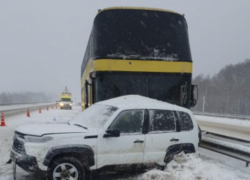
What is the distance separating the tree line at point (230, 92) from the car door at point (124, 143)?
186 ft

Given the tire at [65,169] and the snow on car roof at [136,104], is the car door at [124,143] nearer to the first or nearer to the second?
the snow on car roof at [136,104]

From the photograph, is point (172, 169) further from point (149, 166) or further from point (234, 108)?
point (234, 108)

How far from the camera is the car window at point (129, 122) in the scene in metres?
5.02

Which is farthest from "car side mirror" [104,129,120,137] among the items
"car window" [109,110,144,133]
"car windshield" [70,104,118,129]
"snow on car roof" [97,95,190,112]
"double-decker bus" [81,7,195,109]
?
"double-decker bus" [81,7,195,109]

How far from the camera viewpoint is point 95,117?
17.8 feet

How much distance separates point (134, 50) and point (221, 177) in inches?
158

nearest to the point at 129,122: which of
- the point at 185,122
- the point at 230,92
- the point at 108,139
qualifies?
the point at 108,139

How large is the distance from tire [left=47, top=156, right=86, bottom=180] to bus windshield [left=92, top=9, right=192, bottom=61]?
3.22m

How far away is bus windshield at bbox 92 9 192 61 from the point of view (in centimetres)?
708

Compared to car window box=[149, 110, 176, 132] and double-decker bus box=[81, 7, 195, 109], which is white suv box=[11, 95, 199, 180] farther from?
double-decker bus box=[81, 7, 195, 109]

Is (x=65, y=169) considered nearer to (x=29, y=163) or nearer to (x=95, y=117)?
(x=29, y=163)

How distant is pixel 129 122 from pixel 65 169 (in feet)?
5.03

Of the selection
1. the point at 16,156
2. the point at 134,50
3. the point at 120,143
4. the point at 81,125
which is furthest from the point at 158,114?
the point at 16,156

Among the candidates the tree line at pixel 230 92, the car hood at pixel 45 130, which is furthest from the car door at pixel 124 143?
the tree line at pixel 230 92
